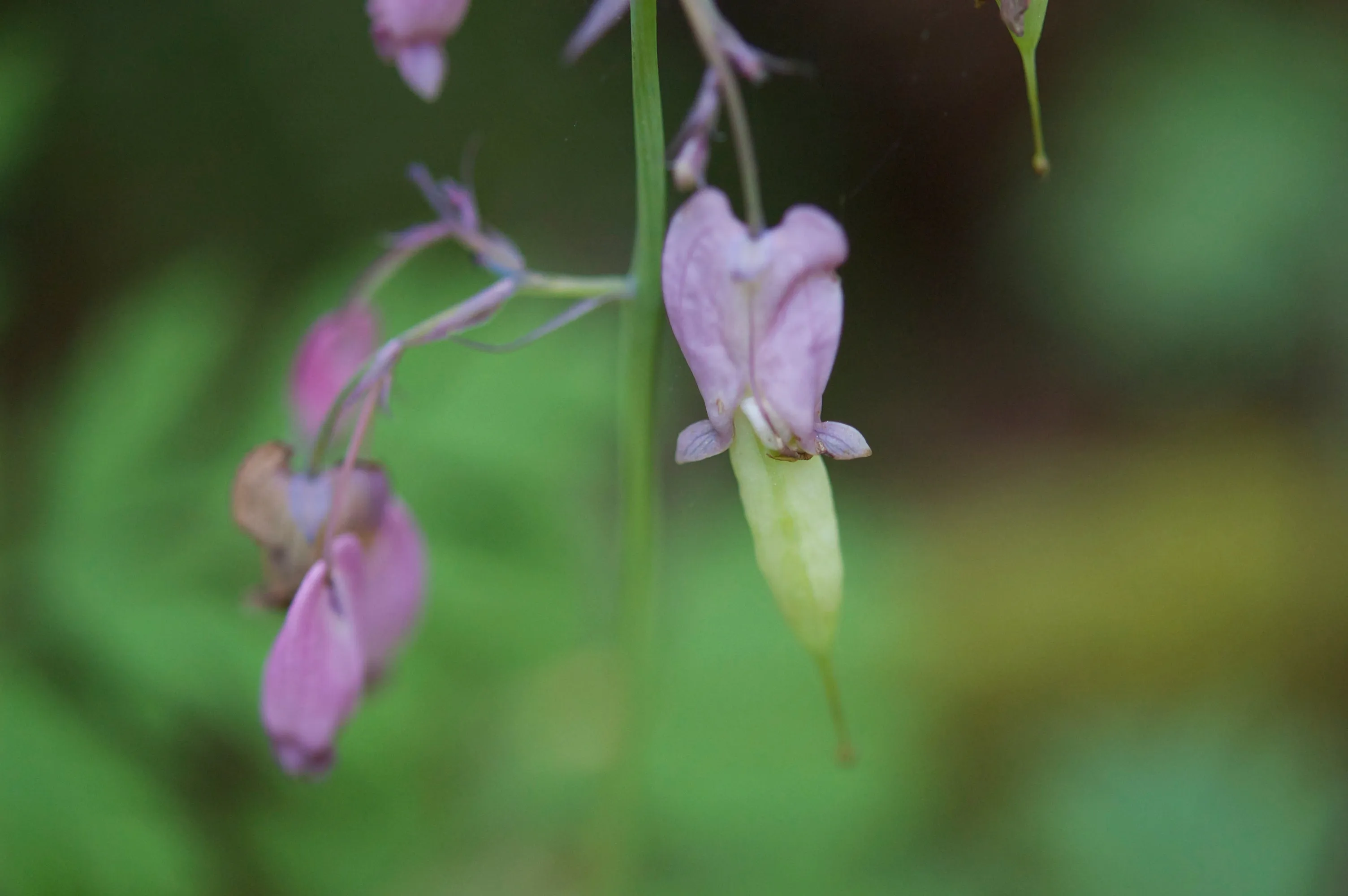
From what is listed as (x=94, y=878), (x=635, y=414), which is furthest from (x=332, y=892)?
(x=635, y=414)

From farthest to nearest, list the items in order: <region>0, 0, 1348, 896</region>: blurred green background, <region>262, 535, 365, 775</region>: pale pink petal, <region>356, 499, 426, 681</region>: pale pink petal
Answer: <region>0, 0, 1348, 896</region>: blurred green background, <region>356, 499, 426, 681</region>: pale pink petal, <region>262, 535, 365, 775</region>: pale pink petal

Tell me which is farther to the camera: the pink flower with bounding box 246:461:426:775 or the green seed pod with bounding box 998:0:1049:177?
the pink flower with bounding box 246:461:426:775

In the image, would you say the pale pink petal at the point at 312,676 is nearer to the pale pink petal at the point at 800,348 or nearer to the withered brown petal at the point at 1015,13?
the pale pink petal at the point at 800,348

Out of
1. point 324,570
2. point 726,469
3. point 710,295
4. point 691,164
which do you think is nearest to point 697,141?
point 691,164

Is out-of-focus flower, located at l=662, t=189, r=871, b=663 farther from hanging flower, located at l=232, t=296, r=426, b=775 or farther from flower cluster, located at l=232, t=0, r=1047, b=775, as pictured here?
hanging flower, located at l=232, t=296, r=426, b=775

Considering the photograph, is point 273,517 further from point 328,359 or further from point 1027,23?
point 1027,23

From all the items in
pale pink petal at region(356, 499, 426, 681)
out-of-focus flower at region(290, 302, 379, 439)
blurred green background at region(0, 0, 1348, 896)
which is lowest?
blurred green background at region(0, 0, 1348, 896)

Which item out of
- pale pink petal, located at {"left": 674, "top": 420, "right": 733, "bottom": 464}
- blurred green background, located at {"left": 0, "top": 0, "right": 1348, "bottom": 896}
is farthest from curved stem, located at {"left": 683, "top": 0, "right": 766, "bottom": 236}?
blurred green background, located at {"left": 0, "top": 0, "right": 1348, "bottom": 896}
